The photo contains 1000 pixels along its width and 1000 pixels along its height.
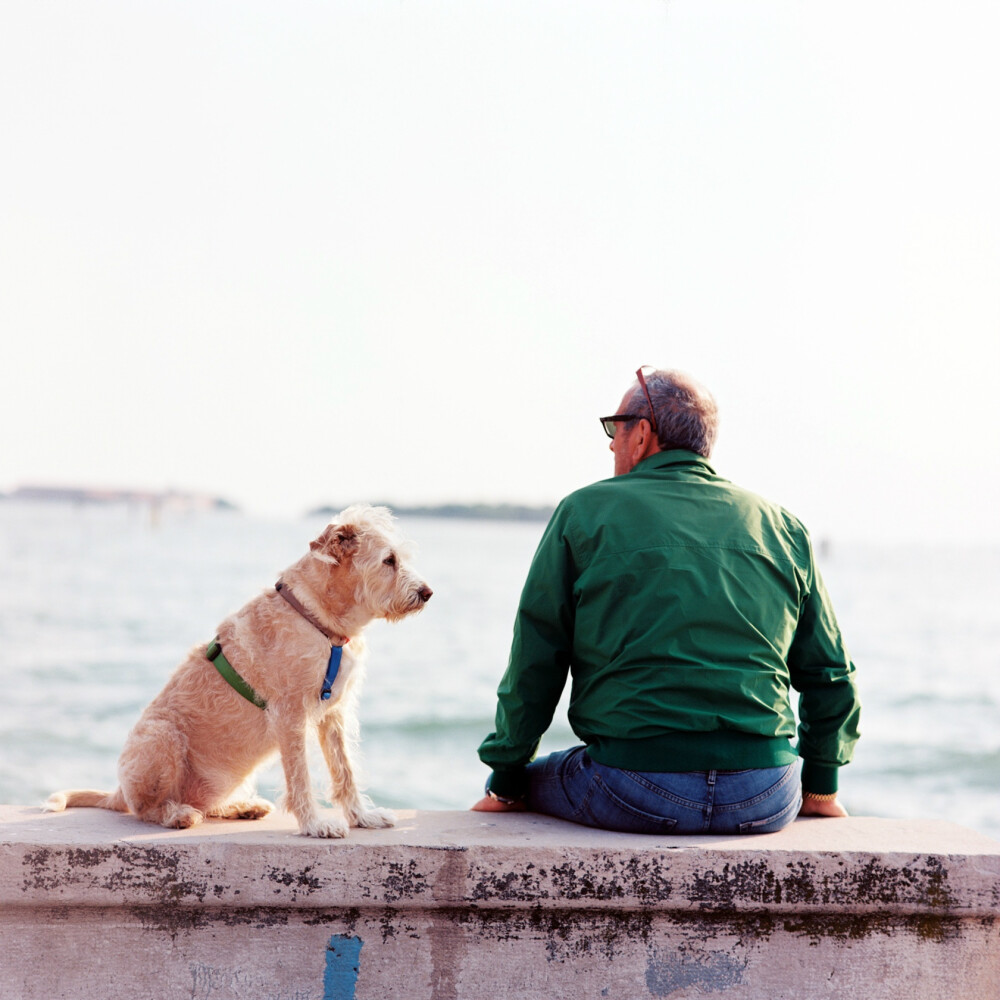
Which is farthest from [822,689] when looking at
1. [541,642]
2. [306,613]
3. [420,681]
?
[420,681]

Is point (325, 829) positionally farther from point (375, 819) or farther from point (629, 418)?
point (629, 418)

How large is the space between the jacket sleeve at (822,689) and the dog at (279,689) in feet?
4.28

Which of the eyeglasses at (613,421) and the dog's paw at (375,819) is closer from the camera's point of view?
the dog's paw at (375,819)

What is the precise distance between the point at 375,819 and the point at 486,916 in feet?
1.67

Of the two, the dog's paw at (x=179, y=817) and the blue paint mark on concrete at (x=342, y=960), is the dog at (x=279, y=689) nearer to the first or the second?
the dog's paw at (x=179, y=817)

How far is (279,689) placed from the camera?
3379 mm

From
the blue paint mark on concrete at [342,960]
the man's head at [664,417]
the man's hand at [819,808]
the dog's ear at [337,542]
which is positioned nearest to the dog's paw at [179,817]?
the blue paint mark on concrete at [342,960]

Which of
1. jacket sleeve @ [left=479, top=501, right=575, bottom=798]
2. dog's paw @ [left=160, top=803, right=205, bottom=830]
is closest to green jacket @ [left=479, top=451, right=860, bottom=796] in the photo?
jacket sleeve @ [left=479, top=501, right=575, bottom=798]

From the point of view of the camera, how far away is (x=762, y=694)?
3.22m

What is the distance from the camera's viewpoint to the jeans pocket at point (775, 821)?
3197 mm

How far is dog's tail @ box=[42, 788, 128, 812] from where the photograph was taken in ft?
11.2

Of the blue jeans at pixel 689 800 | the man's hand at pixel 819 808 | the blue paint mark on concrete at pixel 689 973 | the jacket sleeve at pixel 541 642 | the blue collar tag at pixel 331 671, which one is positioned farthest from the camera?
the man's hand at pixel 819 808

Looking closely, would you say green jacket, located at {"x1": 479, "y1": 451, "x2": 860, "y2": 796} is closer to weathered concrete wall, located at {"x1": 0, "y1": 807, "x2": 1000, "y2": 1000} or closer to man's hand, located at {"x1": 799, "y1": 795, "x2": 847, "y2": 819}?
weathered concrete wall, located at {"x1": 0, "y1": 807, "x2": 1000, "y2": 1000}

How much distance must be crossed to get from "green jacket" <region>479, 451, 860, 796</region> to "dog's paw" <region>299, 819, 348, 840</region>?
22.8 inches
